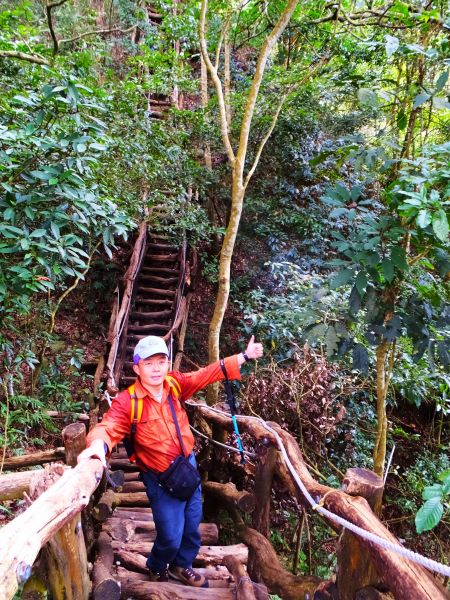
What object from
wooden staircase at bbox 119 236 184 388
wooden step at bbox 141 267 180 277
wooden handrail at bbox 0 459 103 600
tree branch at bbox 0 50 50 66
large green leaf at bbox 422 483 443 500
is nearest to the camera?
wooden handrail at bbox 0 459 103 600

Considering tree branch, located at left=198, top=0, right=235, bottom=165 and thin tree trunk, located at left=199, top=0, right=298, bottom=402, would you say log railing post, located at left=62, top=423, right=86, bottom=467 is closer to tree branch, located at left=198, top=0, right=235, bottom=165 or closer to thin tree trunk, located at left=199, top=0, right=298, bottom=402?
thin tree trunk, located at left=199, top=0, right=298, bottom=402

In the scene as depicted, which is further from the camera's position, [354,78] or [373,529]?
[354,78]

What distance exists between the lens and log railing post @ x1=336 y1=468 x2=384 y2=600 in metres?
1.61

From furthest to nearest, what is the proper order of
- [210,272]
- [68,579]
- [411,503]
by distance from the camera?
[210,272]
[411,503]
[68,579]

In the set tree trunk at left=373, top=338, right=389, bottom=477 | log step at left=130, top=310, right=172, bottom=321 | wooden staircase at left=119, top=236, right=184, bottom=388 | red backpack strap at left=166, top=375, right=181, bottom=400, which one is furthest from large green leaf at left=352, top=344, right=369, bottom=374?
log step at left=130, top=310, right=172, bottom=321

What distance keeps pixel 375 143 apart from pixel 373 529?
7.37ft

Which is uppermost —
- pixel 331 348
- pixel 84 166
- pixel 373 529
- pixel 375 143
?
pixel 375 143

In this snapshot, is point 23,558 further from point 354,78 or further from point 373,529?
point 354,78

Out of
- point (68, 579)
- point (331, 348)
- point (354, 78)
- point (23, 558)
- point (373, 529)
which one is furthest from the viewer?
point (354, 78)

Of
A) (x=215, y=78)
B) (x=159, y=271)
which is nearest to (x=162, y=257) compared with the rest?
(x=159, y=271)

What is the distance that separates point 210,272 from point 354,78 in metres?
5.62

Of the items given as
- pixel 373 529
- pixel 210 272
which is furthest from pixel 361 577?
pixel 210 272

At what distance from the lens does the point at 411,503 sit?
15.3 feet

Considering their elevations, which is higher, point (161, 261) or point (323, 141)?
point (323, 141)
